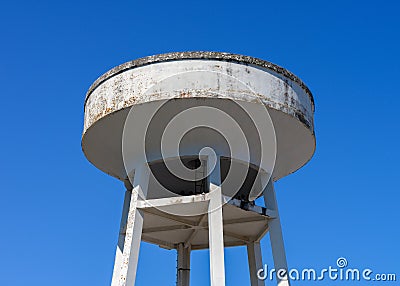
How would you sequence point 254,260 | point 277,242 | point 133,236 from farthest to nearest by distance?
1. point 254,260
2. point 277,242
3. point 133,236

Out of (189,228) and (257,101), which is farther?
(189,228)

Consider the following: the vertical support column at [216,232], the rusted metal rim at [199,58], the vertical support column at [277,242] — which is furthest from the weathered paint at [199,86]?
the vertical support column at [277,242]

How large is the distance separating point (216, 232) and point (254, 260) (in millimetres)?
3227

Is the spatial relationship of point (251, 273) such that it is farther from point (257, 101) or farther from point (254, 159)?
point (257, 101)

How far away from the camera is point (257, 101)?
35.7 feet

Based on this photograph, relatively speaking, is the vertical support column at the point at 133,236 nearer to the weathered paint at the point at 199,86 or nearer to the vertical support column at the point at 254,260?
the weathered paint at the point at 199,86

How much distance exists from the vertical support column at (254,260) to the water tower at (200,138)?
954 mm

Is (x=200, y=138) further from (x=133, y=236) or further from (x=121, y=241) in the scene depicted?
(x=121, y=241)

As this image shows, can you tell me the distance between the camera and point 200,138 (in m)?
11.8

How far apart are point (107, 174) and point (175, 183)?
163 cm

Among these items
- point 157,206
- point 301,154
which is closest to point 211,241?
point 157,206

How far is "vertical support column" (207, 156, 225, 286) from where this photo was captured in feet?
35.6

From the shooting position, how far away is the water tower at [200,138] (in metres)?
10.9

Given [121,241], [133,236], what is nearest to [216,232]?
[133,236]
